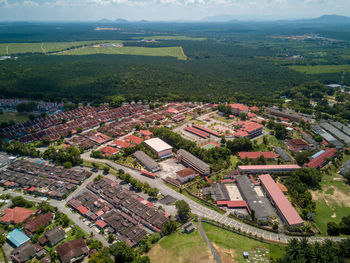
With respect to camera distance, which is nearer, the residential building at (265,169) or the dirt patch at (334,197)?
the dirt patch at (334,197)

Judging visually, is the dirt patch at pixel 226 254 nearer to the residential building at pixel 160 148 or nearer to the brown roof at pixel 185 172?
the brown roof at pixel 185 172

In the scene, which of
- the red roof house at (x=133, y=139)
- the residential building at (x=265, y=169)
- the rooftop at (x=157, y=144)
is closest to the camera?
the residential building at (x=265, y=169)

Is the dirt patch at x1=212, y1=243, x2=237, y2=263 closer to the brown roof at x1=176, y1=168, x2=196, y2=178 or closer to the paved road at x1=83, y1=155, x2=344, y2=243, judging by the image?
the paved road at x1=83, y1=155, x2=344, y2=243

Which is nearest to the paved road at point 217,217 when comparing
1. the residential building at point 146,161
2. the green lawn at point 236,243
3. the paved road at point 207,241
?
the green lawn at point 236,243

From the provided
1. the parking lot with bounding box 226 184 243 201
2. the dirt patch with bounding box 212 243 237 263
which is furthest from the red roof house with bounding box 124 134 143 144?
the dirt patch with bounding box 212 243 237 263

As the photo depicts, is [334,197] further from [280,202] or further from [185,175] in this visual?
[185,175]

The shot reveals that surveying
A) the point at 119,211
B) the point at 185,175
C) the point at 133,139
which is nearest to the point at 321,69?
the point at 133,139

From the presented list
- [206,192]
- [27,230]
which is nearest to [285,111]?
[206,192]
